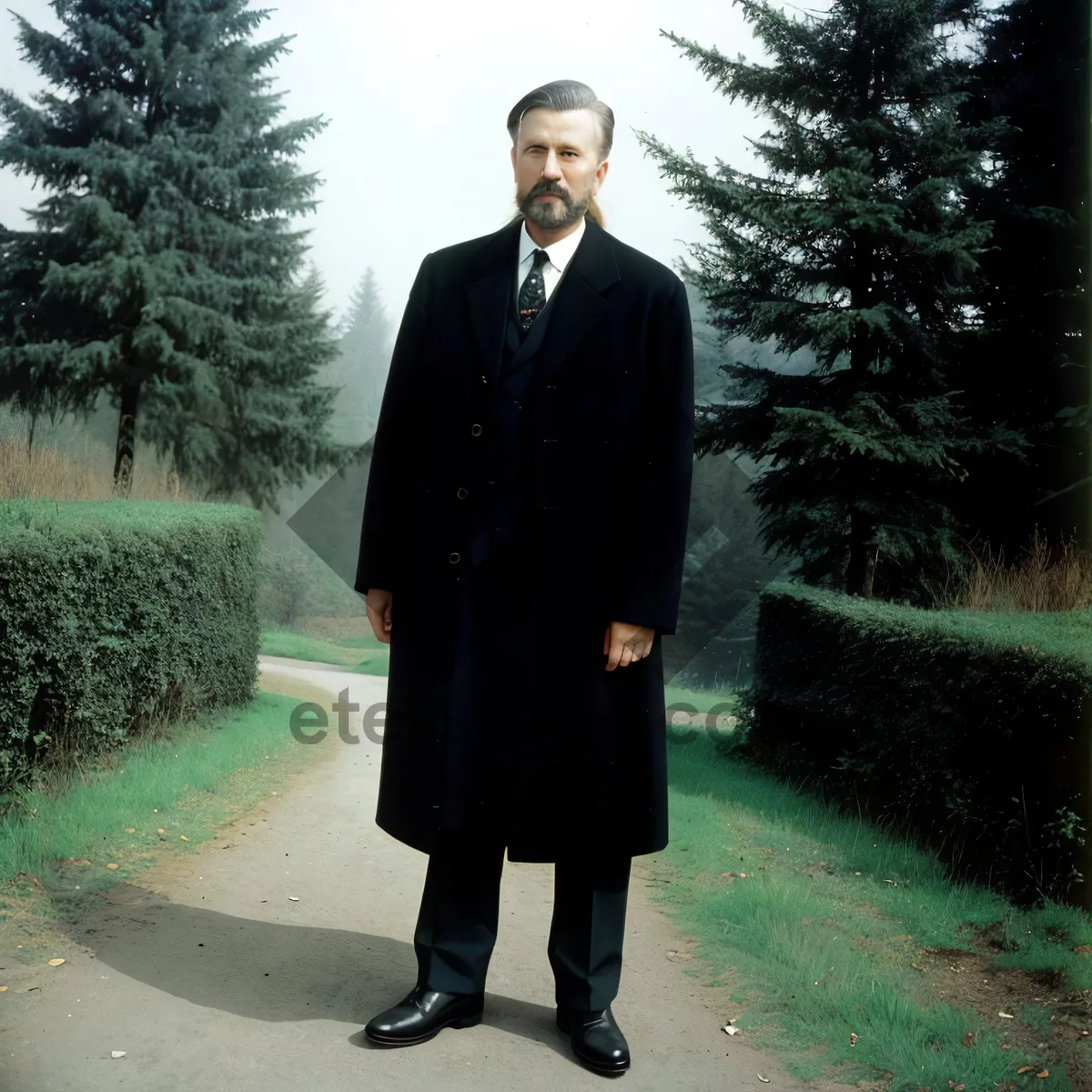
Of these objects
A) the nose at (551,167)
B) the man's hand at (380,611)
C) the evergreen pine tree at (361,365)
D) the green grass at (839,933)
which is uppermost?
the evergreen pine tree at (361,365)

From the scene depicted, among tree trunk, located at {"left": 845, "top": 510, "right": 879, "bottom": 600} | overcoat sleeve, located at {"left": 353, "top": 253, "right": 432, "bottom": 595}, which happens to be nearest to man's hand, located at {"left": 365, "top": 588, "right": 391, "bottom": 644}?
overcoat sleeve, located at {"left": 353, "top": 253, "right": 432, "bottom": 595}

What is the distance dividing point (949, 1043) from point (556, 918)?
51.9 inches

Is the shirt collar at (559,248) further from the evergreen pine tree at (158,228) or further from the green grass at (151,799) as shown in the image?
the evergreen pine tree at (158,228)

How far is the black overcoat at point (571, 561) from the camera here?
3111 millimetres

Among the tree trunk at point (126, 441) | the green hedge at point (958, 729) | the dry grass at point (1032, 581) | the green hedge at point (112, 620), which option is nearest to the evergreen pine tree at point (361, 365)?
the tree trunk at point (126, 441)

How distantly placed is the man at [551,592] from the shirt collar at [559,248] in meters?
0.04

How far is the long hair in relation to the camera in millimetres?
3133

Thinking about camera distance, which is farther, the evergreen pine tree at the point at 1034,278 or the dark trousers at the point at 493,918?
the evergreen pine tree at the point at 1034,278

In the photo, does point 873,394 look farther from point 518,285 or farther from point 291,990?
point 291,990

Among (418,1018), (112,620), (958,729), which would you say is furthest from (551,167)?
(112,620)

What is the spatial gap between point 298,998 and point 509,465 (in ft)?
5.88

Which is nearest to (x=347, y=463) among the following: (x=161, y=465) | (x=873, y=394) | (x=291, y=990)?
(x=161, y=465)

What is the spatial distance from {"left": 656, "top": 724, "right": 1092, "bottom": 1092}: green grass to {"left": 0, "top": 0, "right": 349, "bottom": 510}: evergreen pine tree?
452cm

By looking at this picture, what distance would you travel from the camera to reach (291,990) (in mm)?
3533
